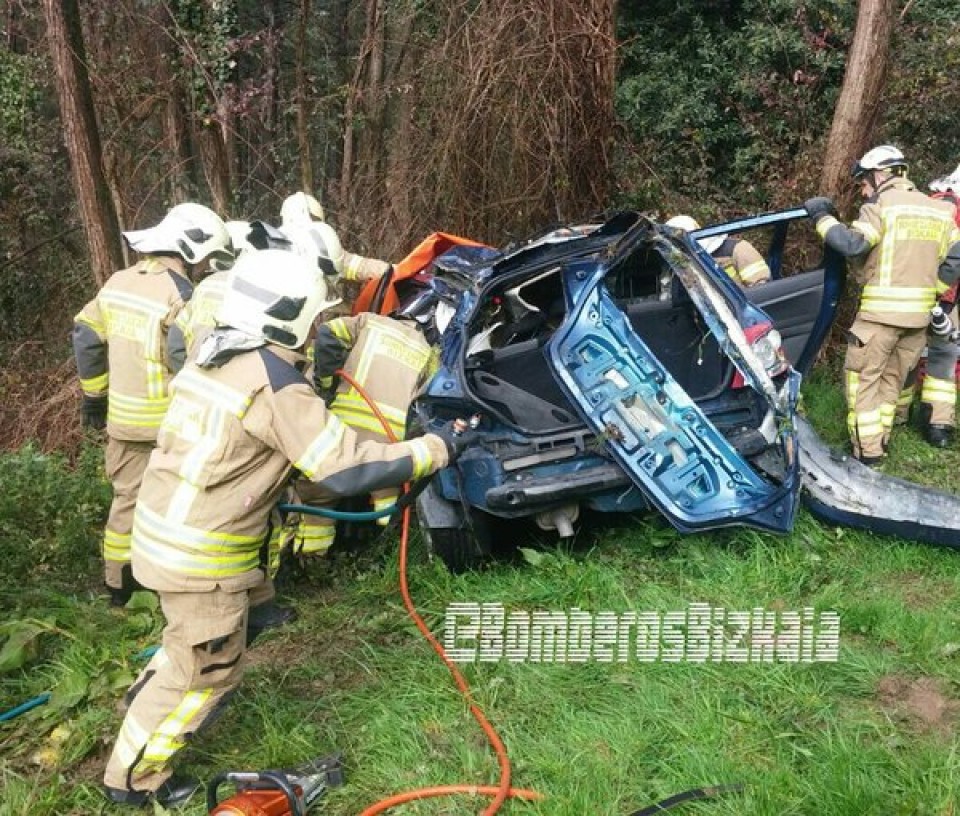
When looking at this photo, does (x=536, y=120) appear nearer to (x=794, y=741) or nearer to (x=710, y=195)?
(x=710, y=195)

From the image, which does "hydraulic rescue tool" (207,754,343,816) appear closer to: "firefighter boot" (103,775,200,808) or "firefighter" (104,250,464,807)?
"firefighter boot" (103,775,200,808)

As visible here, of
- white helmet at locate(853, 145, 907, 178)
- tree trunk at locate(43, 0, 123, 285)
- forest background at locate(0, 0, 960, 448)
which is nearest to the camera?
white helmet at locate(853, 145, 907, 178)

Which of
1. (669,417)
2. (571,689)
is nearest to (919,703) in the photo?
(571,689)

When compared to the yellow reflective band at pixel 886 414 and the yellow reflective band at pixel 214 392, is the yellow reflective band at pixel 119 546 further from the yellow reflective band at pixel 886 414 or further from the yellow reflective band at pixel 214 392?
the yellow reflective band at pixel 886 414

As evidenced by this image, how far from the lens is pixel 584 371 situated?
4000mm

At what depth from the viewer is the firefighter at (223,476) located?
274 cm

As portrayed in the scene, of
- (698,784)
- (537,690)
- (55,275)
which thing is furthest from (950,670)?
(55,275)

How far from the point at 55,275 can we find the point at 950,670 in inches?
408

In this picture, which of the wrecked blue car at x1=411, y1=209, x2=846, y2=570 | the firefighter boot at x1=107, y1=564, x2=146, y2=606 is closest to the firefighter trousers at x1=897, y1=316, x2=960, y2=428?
the wrecked blue car at x1=411, y1=209, x2=846, y2=570

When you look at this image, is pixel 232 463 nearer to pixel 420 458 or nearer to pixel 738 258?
pixel 420 458

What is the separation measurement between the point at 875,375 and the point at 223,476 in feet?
13.8

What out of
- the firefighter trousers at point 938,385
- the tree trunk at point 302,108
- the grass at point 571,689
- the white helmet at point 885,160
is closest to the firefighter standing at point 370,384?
the grass at point 571,689

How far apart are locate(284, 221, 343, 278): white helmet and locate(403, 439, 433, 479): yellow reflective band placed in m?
2.12

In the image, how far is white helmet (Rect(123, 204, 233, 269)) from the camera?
4387 mm
